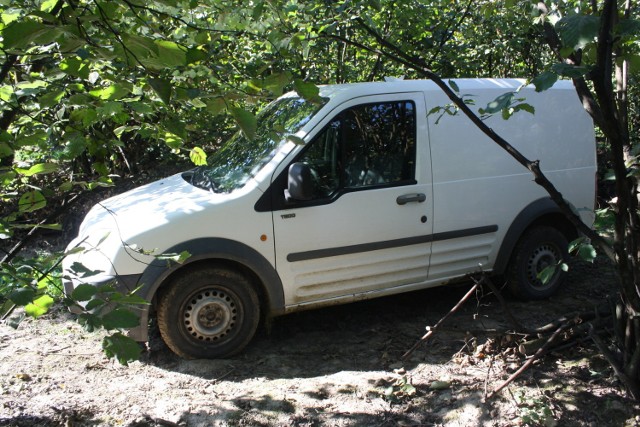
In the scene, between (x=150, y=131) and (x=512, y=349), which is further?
(x=512, y=349)

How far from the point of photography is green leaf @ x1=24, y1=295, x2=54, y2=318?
6.31 feet

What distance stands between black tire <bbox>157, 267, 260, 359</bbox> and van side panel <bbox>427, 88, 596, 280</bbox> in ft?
5.38

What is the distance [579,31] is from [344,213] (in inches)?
101

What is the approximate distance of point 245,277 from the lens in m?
4.48

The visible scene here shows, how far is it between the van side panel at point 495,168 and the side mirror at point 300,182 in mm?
1191

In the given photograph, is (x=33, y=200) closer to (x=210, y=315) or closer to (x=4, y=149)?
(x=4, y=149)

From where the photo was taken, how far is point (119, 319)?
1.79 metres

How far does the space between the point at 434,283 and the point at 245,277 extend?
1.67 meters

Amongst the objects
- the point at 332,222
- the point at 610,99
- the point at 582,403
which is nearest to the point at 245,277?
the point at 332,222

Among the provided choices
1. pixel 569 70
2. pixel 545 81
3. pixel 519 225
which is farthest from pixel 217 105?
pixel 519 225

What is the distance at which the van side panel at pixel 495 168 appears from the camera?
495 cm

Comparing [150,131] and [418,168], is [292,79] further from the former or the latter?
[418,168]

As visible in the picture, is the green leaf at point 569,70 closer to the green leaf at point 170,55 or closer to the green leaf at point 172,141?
the green leaf at point 170,55

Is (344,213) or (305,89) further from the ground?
(305,89)
